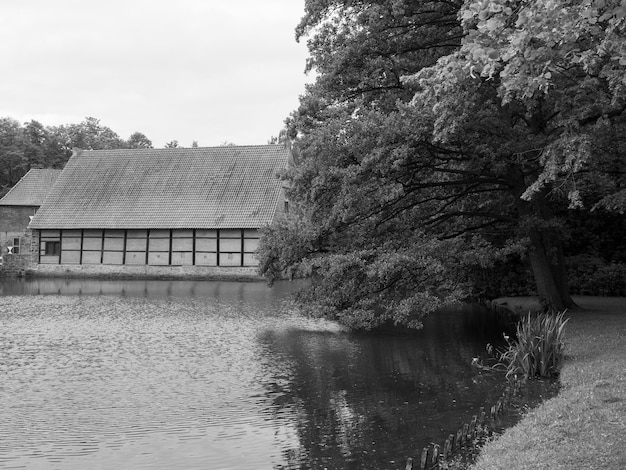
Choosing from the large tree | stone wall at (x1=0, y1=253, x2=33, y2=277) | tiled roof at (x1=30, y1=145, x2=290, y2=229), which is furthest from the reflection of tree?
stone wall at (x1=0, y1=253, x2=33, y2=277)

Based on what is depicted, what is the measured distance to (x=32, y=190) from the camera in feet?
153

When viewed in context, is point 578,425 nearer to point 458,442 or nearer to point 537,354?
point 458,442

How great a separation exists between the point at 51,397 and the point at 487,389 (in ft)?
23.4

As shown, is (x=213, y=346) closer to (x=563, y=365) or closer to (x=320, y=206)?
(x=320, y=206)

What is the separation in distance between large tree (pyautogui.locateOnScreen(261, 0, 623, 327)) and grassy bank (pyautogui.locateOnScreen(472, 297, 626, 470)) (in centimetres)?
334

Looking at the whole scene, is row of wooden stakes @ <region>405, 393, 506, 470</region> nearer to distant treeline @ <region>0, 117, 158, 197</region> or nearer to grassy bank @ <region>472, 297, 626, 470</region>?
grassy bank @ <region>472, 297, 626, 470</region>

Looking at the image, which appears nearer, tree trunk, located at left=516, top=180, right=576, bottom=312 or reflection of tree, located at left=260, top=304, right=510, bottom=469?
reflection of tree, located at left=260, top=304, right=510, bottom=469

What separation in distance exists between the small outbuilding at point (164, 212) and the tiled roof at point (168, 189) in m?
0.06

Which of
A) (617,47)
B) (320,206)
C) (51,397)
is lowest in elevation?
(51,397)

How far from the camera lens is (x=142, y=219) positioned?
3819 centimetres

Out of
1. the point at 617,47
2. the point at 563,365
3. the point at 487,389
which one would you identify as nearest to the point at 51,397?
the point at 487,389

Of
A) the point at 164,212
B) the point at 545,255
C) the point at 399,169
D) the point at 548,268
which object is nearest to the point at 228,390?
the point at 399,169

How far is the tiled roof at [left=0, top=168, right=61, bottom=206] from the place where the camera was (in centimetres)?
4597

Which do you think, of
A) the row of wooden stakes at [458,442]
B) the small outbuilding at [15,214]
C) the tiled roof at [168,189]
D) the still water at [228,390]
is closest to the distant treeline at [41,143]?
the small outbuilding at [15,214]
